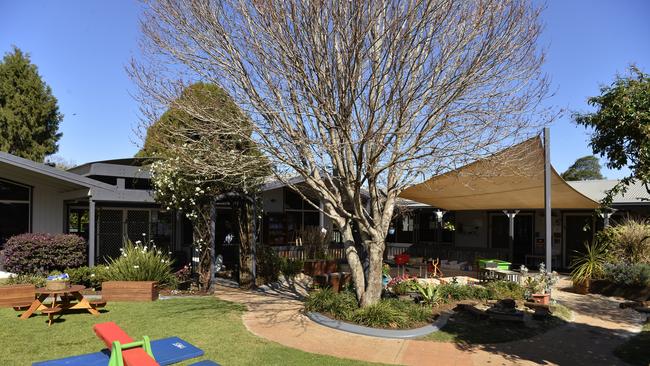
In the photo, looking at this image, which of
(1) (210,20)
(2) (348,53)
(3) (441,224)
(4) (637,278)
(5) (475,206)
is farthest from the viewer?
(3) (441,224)

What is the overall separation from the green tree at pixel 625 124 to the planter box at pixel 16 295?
9.97m

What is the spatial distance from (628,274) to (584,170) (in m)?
47.5

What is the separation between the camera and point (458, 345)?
7.25 m

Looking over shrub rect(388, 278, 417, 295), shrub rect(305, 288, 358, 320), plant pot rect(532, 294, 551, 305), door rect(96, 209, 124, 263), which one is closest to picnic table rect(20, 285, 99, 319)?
shrub rect(305, 288, 358, 320)

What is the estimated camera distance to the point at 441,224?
71.2 ft

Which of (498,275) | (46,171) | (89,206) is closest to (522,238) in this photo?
(498,275)

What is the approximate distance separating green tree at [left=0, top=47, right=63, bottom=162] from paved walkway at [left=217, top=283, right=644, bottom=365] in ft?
81.5

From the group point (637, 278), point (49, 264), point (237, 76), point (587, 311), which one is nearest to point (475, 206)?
point (637, 278)

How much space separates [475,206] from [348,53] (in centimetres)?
1191

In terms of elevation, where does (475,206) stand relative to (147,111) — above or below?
below

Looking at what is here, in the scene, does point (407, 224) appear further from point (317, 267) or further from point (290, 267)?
point (290, 267)

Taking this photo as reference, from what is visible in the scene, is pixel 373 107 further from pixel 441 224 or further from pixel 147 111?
pixel 441 224

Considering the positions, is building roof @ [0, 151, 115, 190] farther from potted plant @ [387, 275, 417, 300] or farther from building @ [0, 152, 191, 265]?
potted plant @ [387, 275, 417, 300]

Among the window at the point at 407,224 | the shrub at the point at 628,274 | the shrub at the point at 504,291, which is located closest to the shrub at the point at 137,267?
the shrub at the point at 504,291
